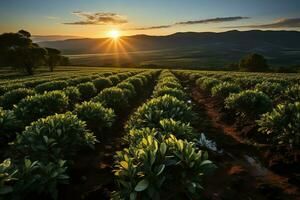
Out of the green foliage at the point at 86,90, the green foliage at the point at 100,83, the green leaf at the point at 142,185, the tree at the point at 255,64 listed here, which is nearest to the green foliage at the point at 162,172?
the green leaf at the point at 142,185

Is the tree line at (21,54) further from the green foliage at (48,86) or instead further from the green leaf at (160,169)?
the green leaf at (160,169)

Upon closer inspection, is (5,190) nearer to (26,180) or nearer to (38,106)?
(26,180)

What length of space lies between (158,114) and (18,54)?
53527 millimetres

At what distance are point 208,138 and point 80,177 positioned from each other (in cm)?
603

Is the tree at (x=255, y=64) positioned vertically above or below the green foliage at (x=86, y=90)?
below

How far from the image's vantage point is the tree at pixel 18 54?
181ft

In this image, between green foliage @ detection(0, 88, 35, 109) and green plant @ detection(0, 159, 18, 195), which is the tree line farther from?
green plant @ detection(0, 159, 18, 195)

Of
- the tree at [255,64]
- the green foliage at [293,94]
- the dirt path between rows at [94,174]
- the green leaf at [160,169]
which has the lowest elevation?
the tree at [255,64]

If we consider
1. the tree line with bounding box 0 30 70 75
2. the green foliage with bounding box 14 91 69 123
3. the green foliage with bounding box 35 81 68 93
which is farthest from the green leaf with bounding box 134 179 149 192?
the tree line with bounding box 0 30 70 75

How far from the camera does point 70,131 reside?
786 cm

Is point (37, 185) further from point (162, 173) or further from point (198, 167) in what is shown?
point (198, 167)

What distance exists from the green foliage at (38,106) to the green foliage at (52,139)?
12.6 ft

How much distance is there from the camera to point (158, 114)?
29.8ft

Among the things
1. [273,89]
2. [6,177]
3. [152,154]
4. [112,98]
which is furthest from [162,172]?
[273,89]
